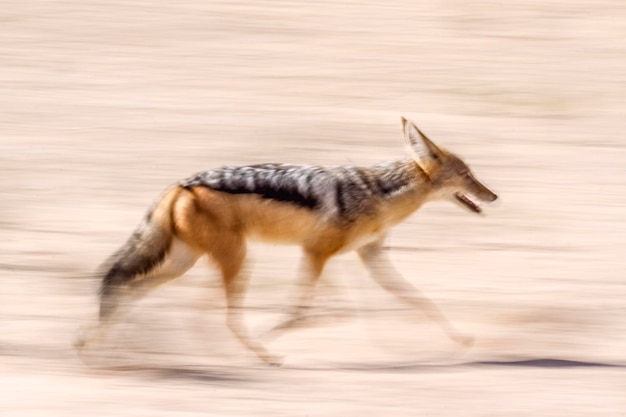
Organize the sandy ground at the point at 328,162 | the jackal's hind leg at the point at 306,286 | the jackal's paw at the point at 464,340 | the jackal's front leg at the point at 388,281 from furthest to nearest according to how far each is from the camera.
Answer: the jackal's front leg at the point at 388,281 → the jackal's paw at the point at 464,340 → the jackal's hind leg at the point at 306,286 → the sandy ground at the point at 328,162

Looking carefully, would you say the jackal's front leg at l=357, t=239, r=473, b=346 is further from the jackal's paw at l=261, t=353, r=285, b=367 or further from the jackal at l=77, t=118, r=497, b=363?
the jackal's paw at l=261, t=353, r=285, b=367

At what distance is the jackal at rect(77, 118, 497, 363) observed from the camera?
23.6 feet

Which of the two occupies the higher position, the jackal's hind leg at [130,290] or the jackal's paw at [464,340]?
the jackal's hind leg at [130,290]

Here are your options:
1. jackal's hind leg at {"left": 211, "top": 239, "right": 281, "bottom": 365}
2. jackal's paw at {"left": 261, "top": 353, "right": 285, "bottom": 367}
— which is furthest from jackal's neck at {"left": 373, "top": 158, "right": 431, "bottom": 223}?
jackal's paw at {"left": 261, "top": 353, "right": 285, "bottom": 367}

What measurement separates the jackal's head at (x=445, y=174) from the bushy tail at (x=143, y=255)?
1588mm

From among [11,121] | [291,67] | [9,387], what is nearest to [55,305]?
[9,387]

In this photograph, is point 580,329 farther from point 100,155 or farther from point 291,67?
point 291,67

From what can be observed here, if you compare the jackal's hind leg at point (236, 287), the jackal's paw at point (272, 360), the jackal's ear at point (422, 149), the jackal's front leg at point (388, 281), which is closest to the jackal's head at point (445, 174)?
the jackal's ear at point (422, 149)

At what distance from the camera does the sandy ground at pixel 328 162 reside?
22.2ft

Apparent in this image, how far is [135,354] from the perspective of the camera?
24.0 feet

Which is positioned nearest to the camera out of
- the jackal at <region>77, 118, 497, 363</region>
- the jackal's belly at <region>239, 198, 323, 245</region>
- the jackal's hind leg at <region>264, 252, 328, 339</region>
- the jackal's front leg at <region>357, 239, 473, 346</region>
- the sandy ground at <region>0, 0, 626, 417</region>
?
the sandy ground at <region>0, 0, 626, 417</region>

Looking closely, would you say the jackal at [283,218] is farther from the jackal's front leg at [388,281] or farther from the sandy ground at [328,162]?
the sandy ground at [328,162]

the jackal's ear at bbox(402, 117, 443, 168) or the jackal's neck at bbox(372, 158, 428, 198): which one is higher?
the jackal's ear at bbox(402, 117, 443, 168)

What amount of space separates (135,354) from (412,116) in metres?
5.67
